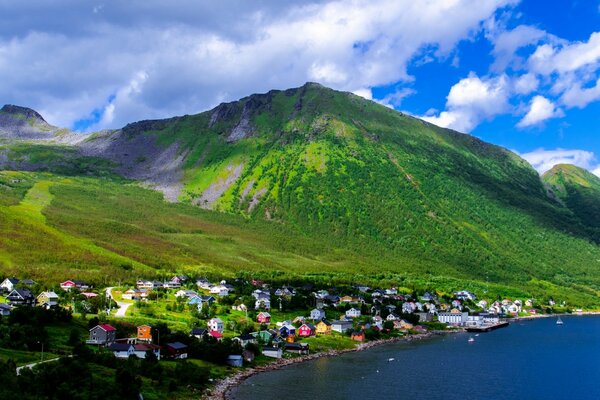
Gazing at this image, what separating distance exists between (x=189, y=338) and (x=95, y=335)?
52.0 feet

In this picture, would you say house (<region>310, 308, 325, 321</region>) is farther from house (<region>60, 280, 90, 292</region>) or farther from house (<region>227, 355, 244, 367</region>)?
house (<region>60, 280, 90, 292</region>)

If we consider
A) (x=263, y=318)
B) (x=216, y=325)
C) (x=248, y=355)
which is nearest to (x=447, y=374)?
(x=248, y=355)

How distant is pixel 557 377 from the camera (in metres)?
106

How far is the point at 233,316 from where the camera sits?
464ft

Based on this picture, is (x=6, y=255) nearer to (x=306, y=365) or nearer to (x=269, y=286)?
→ (x=269, y=286)

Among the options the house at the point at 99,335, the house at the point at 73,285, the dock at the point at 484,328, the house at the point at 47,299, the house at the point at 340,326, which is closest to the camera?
the house at the point at 99,335

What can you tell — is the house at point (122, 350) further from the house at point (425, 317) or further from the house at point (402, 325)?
the house at point (425, 317)

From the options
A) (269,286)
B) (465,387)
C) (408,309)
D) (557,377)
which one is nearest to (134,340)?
(465,387)

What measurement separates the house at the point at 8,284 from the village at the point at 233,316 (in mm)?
436

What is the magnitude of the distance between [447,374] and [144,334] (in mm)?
54547

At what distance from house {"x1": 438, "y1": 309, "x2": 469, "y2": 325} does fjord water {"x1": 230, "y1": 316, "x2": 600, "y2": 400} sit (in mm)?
39048

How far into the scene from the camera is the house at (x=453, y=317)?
18988cm

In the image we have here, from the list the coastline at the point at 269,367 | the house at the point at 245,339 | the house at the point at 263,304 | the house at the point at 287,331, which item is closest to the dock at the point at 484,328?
the coastline at the point at 269,367

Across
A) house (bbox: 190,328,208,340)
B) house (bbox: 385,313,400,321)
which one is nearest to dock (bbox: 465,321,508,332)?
house (bbox: 385,313,400,321)
